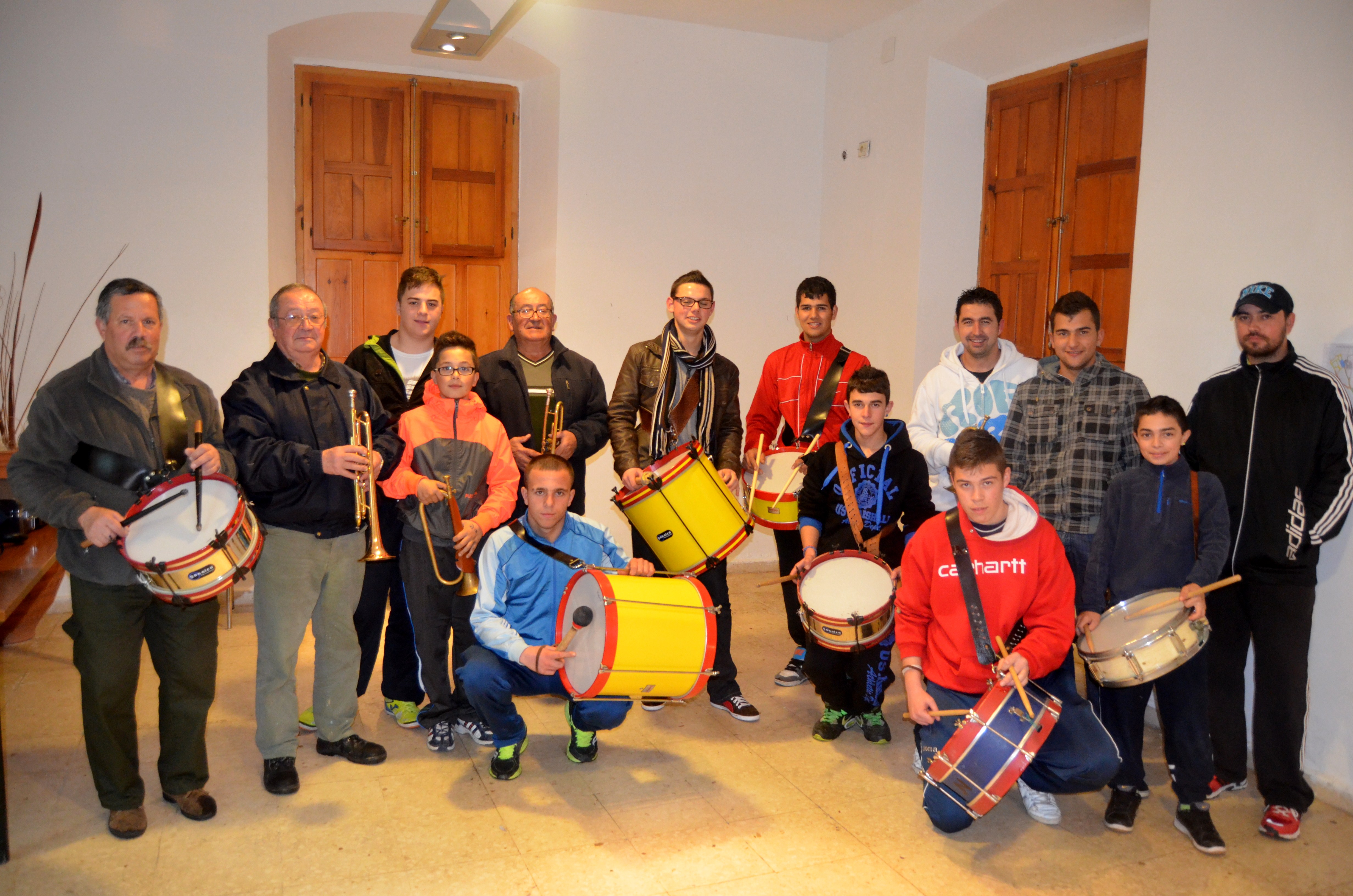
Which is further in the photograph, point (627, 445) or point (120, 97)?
point (120, 97)

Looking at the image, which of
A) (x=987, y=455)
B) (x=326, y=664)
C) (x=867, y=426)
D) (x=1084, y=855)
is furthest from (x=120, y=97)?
(x=1084, y=855)

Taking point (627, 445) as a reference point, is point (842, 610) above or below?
below

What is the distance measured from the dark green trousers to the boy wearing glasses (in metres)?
0.73

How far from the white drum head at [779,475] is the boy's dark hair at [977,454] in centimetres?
101

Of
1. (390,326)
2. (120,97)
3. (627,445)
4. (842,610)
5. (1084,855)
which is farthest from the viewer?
(390,326)

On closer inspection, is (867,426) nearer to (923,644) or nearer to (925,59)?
(923,644)

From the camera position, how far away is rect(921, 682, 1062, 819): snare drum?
2701 millimetres

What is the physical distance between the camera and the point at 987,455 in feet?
9.82

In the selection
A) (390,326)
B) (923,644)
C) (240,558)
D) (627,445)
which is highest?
(390,326)

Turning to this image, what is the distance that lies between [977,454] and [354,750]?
2.42 meters

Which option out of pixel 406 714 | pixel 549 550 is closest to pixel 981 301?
pixel 549 550

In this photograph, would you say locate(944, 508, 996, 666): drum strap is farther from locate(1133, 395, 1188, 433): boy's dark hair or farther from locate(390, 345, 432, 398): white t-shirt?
locate(390, 345, 432, 398): white t-shirt

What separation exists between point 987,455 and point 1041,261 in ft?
10.4

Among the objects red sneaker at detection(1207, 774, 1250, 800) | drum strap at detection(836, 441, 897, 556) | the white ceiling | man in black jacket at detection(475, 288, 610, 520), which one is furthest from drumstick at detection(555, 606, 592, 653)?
the white ceiling
